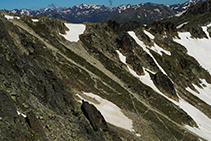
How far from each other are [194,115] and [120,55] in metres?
36.5

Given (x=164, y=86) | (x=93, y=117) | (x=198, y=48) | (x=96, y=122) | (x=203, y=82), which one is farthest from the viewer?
(x=198, y=48)

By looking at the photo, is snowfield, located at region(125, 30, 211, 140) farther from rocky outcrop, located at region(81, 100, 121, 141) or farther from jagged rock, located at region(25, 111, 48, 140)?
jagged rock, located at region(25, 111, 48, 140)

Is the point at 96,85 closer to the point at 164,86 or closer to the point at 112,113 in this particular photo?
the point at 112,113

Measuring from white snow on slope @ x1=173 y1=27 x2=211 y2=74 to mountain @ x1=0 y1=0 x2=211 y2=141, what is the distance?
148 cm

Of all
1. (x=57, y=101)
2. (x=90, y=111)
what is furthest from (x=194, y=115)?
(x=57, y=101)

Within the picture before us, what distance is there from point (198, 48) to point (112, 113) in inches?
4617

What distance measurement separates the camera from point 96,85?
49.6m

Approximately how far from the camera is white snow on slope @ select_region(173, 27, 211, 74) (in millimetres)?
123250

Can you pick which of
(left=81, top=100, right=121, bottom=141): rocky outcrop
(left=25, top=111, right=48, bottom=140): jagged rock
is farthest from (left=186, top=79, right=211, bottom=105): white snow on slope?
(left=25, top=111, right=48, bottom=140): jagged rock

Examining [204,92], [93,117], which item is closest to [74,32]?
[93,117]

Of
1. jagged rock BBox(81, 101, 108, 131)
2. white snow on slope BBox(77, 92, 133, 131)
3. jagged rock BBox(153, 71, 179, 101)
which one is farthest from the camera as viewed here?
jagged rock BBox(153, 71, 179, 101)

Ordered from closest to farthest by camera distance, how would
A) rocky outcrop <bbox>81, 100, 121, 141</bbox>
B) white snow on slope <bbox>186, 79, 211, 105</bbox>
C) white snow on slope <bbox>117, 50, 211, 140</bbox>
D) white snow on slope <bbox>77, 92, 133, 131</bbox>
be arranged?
rocky outcrop <bbox>81, 100, 121, 141</bbox> < white snow on slope <bbox>77, 92, 133, 131</bbox> < white snow on slope <bbox>117, 50, 211, 140</bbox> < white snow on slope <bbox>186, 79, 211, 105</bbox>

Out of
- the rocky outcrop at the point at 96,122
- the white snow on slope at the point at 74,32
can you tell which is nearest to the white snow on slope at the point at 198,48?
the white snow on slope at the point at 74,32

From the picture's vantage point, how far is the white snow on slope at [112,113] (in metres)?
37.7
